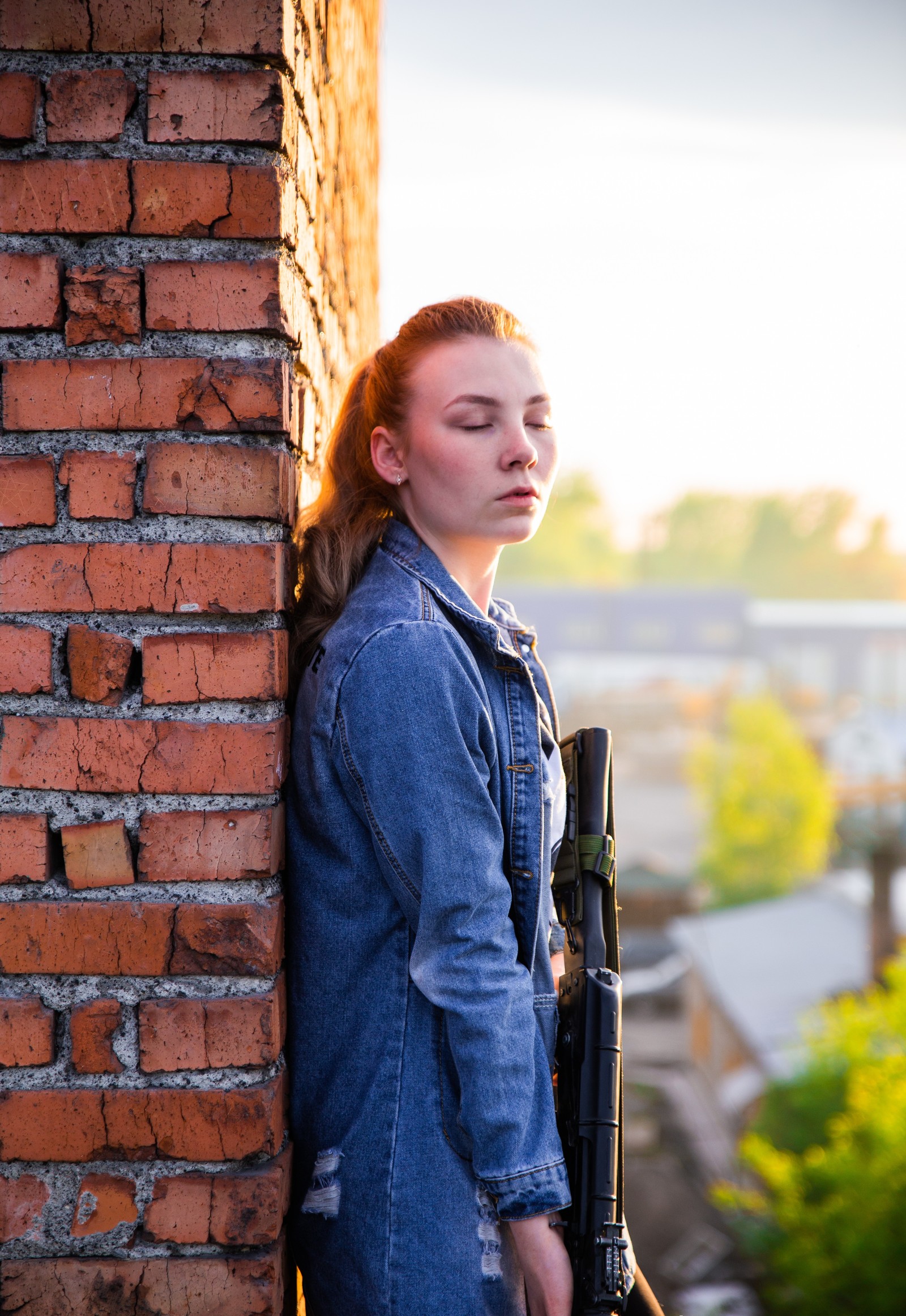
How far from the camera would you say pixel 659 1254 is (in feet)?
46.2

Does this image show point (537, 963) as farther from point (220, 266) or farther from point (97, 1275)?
point (220, 266)

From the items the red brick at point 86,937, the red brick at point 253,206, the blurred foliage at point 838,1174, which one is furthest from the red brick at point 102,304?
the blurred foliage at point 838,1174

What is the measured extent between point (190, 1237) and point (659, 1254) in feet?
50.0

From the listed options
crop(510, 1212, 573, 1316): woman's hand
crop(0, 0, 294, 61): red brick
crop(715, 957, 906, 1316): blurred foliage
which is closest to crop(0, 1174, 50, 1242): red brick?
crop(510, 1212, 573, 1316): woman's hand

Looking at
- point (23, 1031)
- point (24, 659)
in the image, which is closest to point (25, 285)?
point (24, 659)

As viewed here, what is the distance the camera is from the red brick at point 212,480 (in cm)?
A: 136

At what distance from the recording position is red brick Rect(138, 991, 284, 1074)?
4.46 ft

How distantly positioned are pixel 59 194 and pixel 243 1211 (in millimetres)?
1407

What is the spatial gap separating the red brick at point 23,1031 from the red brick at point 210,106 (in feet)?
3.89

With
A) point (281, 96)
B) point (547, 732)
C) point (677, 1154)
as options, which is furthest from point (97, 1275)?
point (677, 1154)

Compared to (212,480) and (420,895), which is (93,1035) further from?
(212,480)

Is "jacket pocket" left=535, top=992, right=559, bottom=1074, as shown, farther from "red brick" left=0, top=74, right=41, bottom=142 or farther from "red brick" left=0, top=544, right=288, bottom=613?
"red brick" left=0, top=74, right=41, bottom=142

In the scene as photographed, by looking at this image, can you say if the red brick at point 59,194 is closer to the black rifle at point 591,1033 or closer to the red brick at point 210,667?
the red brick at point 210,667

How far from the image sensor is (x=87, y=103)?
1313 millimetres
